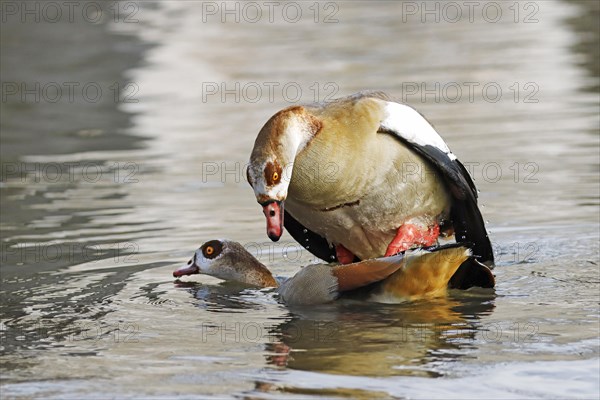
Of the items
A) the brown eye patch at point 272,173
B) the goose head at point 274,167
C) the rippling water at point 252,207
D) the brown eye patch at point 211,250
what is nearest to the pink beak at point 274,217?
the goose head at point 274,167

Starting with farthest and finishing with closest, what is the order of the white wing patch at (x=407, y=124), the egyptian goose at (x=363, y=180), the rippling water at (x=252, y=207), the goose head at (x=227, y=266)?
the goose head at (x=227, y=266), the white wing patch at (x=407, y=124), the egyptian goose at (x=363, y=180), the rippling water at (x=252, y=207)

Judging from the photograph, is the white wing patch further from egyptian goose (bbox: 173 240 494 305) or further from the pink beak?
the pink beak

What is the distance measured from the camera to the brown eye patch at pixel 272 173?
7.68m

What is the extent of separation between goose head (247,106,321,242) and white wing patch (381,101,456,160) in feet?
2.81

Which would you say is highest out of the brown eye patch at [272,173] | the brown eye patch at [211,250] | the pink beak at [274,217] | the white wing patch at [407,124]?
the white wing patch at [407,124]

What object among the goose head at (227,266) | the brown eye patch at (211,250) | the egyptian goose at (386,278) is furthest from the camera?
the brown eye patch at (211,250)

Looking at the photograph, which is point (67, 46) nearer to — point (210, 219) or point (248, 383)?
point (210, 219)

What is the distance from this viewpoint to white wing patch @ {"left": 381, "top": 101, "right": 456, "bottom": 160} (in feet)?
27.9

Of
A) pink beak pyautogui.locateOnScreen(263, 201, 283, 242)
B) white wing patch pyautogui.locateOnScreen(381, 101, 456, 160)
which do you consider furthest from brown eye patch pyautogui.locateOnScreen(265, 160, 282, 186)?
white wing patch pyautogui.locateOnScreen(381, 101, 456, 160)

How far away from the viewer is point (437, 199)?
896 cm

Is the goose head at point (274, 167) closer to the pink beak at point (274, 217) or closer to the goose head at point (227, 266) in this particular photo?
the pink beak at point (274, 217)

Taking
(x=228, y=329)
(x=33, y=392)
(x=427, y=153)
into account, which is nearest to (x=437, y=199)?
(x=427, y=153)

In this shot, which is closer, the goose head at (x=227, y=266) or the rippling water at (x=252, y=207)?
the rippling water at (x=252, y=207)

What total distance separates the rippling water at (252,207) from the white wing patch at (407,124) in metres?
1.05
